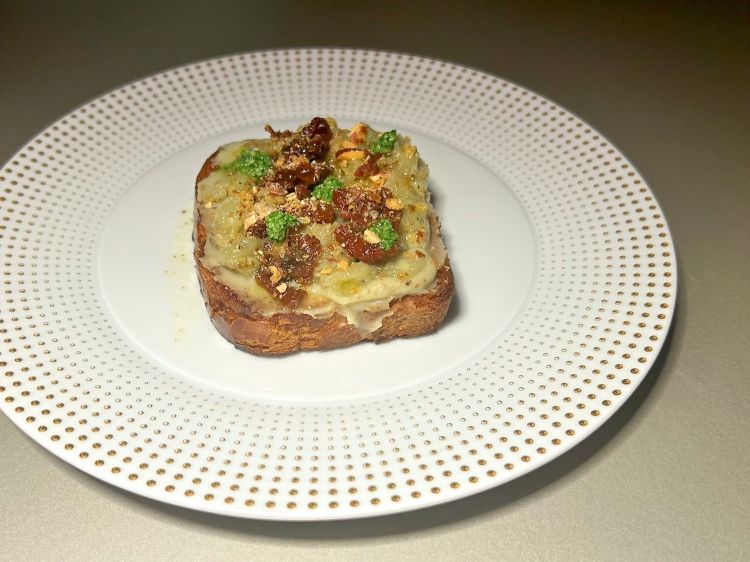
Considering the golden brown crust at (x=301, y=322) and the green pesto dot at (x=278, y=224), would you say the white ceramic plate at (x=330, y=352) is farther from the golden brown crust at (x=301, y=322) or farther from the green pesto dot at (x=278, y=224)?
the green pesto dot at (x=278, y=224)

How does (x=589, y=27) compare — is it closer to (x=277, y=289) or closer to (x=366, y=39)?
(x=366, y=39)

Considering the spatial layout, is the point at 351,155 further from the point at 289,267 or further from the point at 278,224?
the point at 289,267

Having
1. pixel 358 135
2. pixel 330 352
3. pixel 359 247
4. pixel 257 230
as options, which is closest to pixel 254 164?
pixel 257 230

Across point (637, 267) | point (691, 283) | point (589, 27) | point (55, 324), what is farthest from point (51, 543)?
point (589, 27)

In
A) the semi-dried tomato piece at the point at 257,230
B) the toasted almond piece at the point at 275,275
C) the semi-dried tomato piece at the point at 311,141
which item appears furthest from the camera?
the semi-dried tomato piece at the point at 311,141

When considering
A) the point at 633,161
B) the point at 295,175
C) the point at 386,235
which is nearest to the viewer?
the point at 386,235

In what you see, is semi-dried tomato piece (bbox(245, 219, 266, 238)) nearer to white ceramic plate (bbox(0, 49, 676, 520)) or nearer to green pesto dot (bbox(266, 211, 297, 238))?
green pesto dot (bbox(266, 211, 297, 238))

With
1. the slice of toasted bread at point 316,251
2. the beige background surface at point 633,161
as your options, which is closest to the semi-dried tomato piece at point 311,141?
the slice of toasted bread at point 316,251
